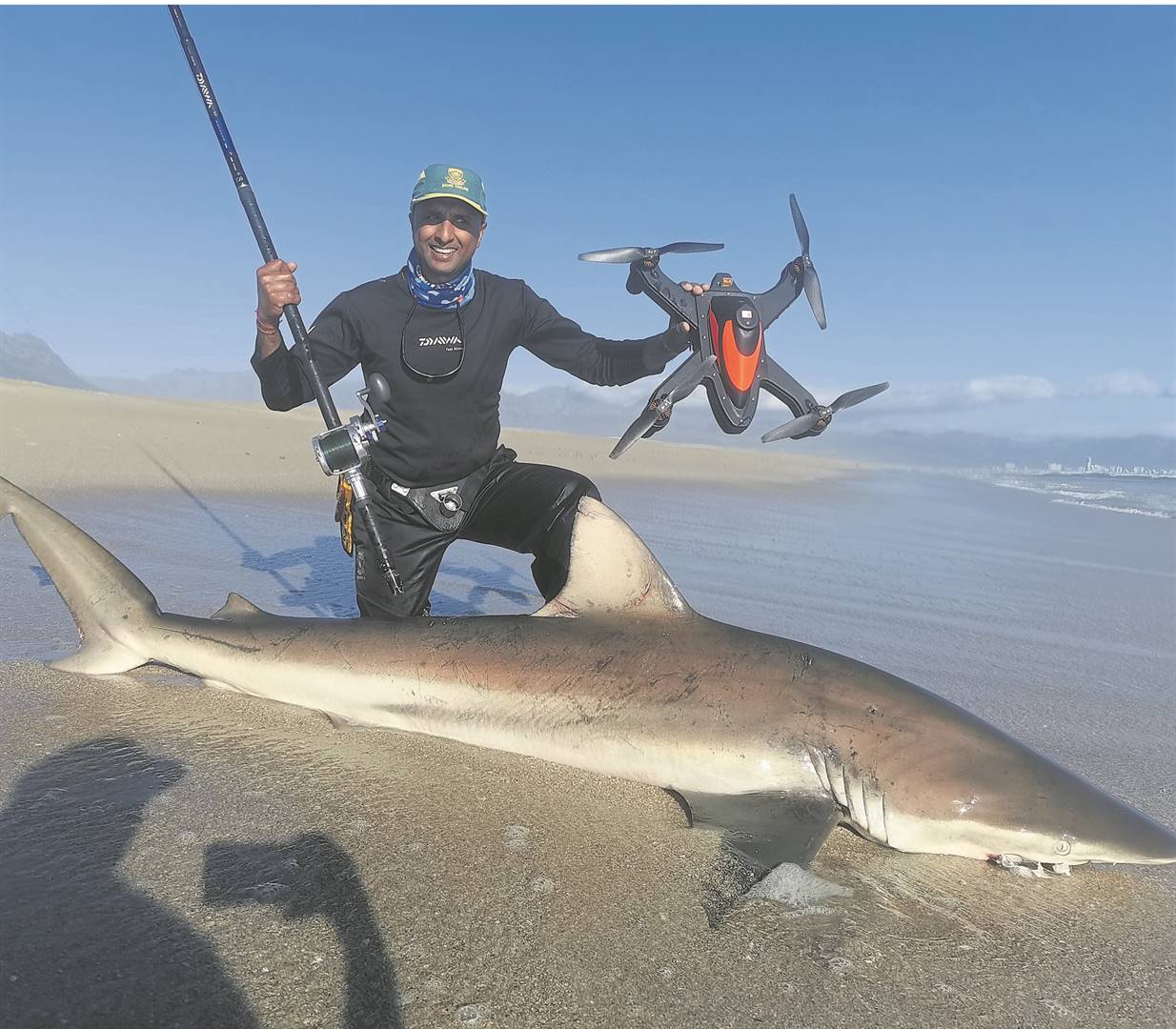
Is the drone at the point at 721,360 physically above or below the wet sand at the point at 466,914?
above

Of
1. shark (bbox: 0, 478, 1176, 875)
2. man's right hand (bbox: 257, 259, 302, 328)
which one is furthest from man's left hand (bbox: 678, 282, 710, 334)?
man's right hand (bbox: 257, 259, 302, 328)

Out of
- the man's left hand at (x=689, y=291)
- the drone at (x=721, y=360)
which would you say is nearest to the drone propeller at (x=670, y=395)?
the drone at (x=721, y=360)

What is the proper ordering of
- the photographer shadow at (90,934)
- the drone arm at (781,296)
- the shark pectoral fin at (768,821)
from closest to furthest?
the photographer shadow at (90,934) → the shark pectoral fin at (768,821) → the drone arm at (781,296)

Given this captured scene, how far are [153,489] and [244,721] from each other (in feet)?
24.0

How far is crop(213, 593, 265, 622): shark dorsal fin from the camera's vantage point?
327 cm

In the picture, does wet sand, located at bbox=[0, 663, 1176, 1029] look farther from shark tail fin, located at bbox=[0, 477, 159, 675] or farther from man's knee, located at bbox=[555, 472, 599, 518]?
man's knee, located at bbox=[555, 472, 599, 518]

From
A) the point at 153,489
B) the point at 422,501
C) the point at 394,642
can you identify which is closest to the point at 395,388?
the point at 422,501

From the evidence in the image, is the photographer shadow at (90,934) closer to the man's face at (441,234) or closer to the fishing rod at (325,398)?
the fishing rod at (325,398)

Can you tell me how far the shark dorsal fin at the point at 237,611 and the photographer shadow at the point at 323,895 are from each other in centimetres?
130

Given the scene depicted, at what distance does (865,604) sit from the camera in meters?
5.98

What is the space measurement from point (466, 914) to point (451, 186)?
344cm

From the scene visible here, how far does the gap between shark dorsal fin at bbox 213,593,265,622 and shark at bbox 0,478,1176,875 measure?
12 millimetres

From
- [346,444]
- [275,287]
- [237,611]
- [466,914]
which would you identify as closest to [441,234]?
[275,287]

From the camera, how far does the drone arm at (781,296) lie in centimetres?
445
